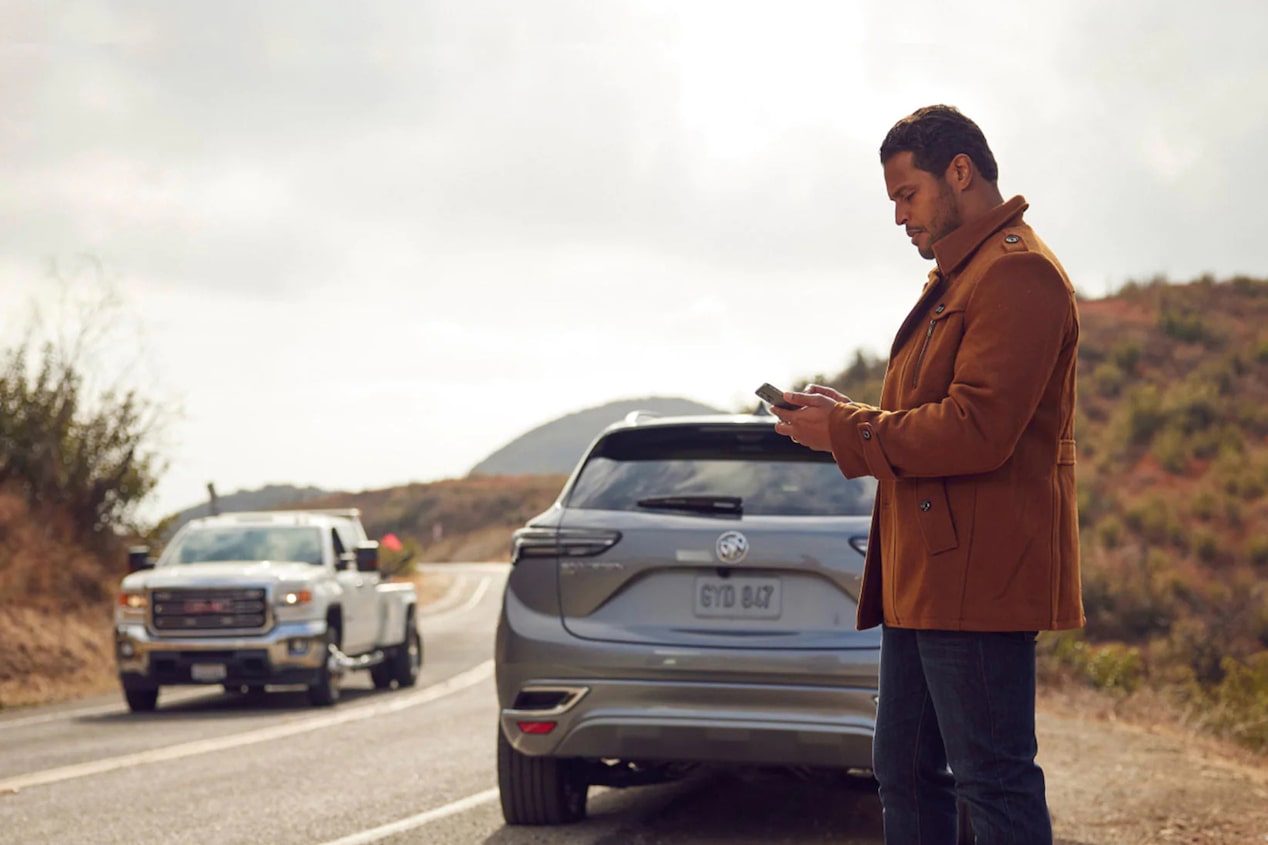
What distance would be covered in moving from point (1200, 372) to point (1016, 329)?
4670 centimetres

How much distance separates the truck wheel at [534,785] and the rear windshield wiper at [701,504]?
1.24 m

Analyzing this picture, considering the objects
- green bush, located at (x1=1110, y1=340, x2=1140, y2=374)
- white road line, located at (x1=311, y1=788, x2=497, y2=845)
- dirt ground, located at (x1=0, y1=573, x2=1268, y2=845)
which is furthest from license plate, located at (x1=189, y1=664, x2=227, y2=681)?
green bush, located at (x1=1110, y1=340, x2=1140, y2=374)

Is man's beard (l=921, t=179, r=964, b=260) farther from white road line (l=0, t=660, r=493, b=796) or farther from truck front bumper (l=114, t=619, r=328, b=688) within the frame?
truck front bumper (l=114, t=619, r=328, b=688)

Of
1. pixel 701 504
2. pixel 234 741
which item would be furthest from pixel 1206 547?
pixel 701 504

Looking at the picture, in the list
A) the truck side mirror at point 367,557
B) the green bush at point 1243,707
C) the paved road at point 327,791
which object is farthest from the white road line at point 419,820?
the truck side mirror at point 367,557

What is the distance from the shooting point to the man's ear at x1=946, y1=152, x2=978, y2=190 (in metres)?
3.75

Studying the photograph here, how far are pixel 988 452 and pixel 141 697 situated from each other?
12498 millimetres

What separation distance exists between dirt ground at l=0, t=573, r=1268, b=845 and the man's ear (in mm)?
4015

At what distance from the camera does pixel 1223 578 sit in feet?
105

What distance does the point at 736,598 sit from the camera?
21.2ft

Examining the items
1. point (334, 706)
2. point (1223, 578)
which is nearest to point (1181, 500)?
point (1223, 578)

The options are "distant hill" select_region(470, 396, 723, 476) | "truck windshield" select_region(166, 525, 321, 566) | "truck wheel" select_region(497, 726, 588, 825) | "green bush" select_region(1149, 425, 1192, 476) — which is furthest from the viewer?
"distant hill" select_region(470, 396, 723, 476)

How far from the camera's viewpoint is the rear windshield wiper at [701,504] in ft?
21.7

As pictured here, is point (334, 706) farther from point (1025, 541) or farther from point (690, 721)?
point (1025, 541)
